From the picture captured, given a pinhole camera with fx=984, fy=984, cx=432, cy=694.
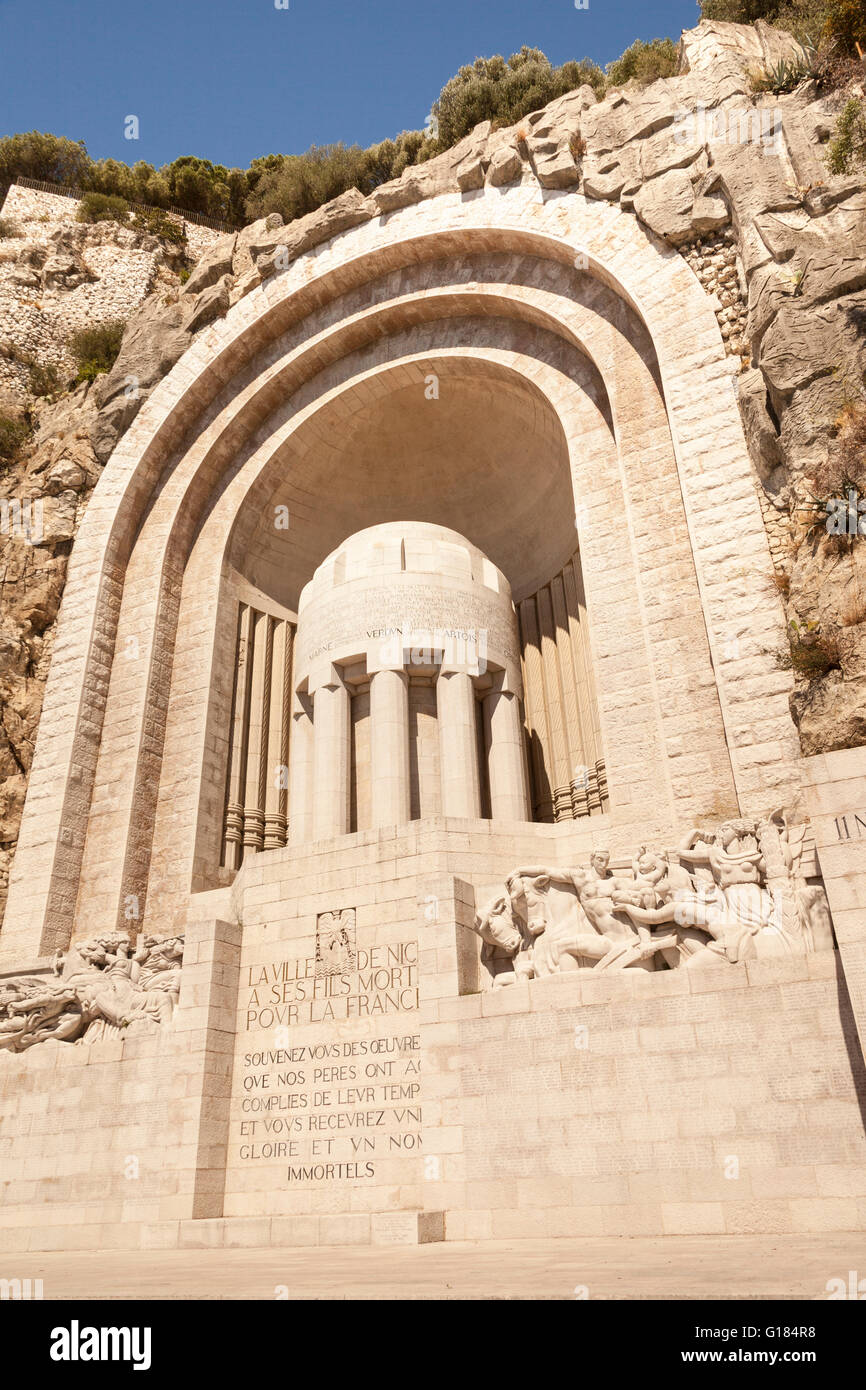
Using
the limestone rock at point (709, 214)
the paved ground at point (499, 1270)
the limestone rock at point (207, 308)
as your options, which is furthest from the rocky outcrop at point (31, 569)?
the limestone rock at point (709, 214)

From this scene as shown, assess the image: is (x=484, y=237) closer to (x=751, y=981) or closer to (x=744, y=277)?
(x=744, y=277)

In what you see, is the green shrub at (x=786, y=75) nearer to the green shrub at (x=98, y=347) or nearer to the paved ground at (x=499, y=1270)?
the green shrub at (x=98, y=347)

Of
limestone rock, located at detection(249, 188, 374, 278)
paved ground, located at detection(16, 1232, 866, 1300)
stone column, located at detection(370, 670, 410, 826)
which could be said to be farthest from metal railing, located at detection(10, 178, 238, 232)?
paved ground, located at detection(16, 1232, 866, 1300)

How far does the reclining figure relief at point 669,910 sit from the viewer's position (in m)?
8.17

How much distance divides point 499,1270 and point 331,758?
28.7 ft

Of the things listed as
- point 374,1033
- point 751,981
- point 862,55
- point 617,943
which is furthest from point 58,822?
point 862,55

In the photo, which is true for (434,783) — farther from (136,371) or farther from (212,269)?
(212,269)

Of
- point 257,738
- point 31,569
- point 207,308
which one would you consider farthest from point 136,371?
point 257,738

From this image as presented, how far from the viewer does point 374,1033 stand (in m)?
9.58

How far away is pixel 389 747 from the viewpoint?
1269cm

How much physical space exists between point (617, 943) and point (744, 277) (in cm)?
902

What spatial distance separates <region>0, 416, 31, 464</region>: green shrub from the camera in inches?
780

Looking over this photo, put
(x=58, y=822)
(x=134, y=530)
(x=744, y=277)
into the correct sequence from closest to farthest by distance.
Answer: (x=744, y=277)
(x=58, y=822)
(x=134, y=530)

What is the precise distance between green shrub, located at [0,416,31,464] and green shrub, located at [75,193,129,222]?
11.1 m
